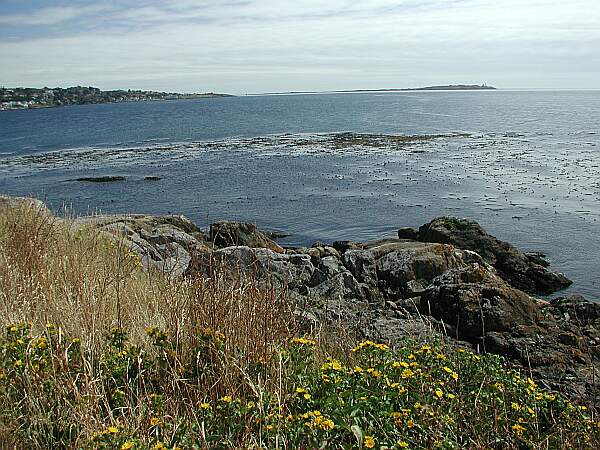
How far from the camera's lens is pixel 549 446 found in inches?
169

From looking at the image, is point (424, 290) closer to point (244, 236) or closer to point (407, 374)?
point (244, 236)

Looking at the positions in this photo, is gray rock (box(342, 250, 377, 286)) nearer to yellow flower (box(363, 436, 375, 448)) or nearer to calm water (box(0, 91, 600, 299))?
calm water (box(0, 91, 600, 299))

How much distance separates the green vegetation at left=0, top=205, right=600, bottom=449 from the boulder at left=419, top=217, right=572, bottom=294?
11096 mm

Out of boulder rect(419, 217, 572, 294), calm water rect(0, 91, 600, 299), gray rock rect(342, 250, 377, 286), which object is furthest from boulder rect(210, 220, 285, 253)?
boulder rect(419, 217, 572, 294)

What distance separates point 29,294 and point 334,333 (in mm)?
3258

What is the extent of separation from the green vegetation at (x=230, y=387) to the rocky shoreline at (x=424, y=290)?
2.64 ft

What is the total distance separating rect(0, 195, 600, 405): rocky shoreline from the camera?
800cm

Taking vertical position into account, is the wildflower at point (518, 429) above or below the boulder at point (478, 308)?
above

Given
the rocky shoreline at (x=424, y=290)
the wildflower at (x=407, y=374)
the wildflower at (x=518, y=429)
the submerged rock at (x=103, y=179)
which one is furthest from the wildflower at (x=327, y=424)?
the submerged rock at (x=103, y=179)

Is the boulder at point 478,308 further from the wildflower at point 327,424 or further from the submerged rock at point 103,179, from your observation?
the submerged rock at point 103,179

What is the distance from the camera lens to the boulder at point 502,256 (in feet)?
50.6

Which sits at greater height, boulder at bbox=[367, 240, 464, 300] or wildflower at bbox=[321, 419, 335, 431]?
wildflower at bbox=[321, 419, 335, 431]

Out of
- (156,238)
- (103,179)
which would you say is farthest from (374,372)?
(103,179)

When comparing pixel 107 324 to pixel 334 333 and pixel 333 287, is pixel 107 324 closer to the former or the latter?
pixel 334 333
